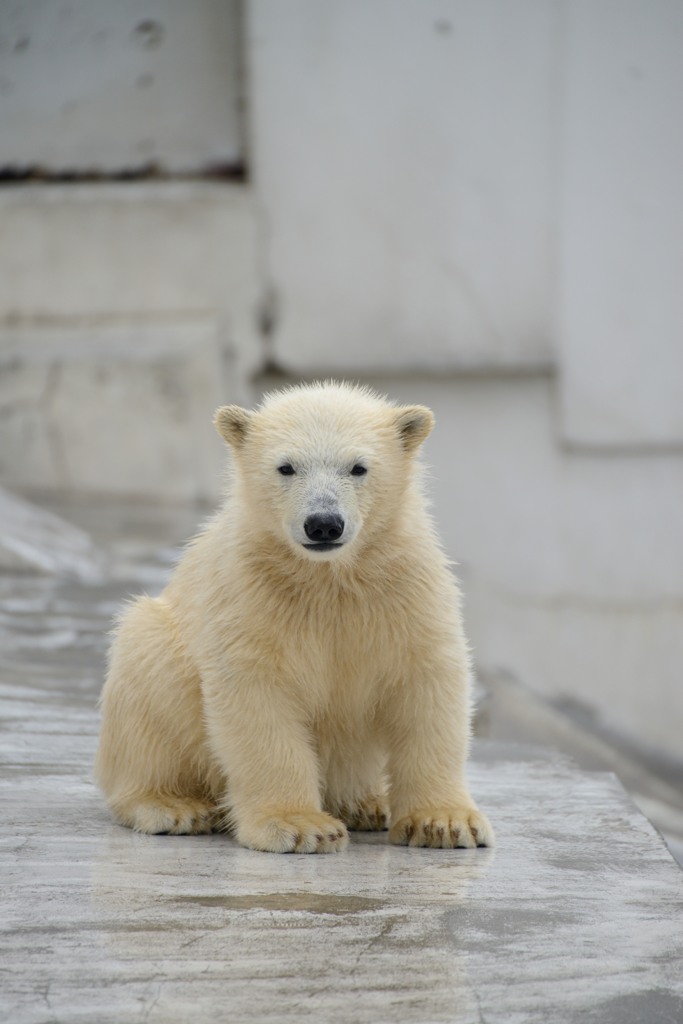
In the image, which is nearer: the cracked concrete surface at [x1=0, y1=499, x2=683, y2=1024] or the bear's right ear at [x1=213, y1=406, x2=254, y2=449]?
the cracked concrete surface at [x1=0, y1=499, x2=683, y2=1024]

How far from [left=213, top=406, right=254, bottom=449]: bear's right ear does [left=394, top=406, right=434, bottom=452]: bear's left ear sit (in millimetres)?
331

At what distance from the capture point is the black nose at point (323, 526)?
2801 millimetres

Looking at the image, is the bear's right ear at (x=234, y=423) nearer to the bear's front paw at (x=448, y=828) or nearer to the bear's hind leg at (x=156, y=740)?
the bear's hind leg at (x=156, y=740)

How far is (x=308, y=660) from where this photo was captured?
9.64ft

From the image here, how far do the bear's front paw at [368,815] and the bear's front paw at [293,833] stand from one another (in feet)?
1.03

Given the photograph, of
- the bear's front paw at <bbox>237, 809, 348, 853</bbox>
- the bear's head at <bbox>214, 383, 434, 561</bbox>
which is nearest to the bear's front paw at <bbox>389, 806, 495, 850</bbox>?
the bear's front paw at <bbox>237, 809, 348, 853</bbox>

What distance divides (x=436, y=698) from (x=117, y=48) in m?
6.73

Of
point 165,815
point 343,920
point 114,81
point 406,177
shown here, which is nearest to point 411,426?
point 165,815

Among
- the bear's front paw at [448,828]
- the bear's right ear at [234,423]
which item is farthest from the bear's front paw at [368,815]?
the bear's right ear at [234,423]

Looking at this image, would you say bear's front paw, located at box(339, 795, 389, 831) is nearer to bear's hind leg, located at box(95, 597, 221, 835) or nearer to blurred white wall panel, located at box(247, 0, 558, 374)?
bear's hind leg, located at box(95, 597, 221, 835)

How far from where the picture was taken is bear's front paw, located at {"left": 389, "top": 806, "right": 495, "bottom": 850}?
9.82 ft

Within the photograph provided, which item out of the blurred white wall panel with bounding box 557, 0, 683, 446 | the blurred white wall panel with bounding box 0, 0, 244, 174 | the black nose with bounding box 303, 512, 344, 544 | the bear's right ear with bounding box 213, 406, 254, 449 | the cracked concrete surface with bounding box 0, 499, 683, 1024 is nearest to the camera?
the cracked concrete surface with bounding box 0, 499, 683, 1024

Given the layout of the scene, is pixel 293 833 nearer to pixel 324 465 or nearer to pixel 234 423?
pixel 324 465

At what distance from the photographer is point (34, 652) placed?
4992 millimetres
